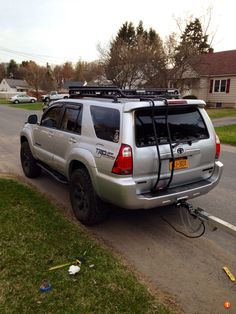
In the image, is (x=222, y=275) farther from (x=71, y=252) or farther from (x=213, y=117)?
(x=213, y=117)

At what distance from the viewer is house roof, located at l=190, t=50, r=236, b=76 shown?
26.6 m

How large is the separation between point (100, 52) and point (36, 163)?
24.9 meters

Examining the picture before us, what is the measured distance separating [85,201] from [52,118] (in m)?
1.95

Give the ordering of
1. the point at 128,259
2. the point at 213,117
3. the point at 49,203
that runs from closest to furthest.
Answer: the point at 128,259 < the point at 49,203 < the point at 213,117

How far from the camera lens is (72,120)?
4754 mm

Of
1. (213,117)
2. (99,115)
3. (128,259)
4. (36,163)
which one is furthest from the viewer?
(213,117)

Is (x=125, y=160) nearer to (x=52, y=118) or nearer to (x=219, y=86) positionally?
(x=52, y=118)

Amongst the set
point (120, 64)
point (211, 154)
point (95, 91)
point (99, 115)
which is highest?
point (120, 64)

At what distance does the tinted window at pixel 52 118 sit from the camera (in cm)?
530

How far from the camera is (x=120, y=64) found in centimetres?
2712

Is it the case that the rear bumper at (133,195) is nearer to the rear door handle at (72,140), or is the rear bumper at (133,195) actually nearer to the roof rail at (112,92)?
the rear door handle at (72,140)

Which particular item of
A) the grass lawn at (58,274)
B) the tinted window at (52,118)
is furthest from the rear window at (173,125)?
the tinted window at (52,118)

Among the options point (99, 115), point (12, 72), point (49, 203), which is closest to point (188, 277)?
point (99, 115)

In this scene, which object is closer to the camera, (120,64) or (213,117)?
(213,117)
